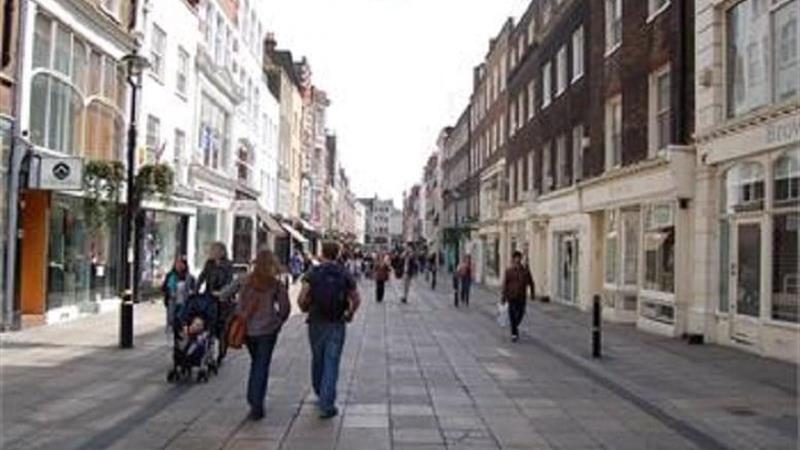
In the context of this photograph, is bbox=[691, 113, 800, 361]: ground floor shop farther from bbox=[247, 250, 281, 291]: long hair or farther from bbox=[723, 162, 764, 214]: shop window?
bbox=[247, 250, 281, 291]: long hair

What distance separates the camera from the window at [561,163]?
33.8m

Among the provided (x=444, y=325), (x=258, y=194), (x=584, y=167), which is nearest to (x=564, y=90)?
(x=584, y=167)

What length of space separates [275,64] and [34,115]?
45.3 meters

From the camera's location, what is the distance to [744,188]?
1848 centimetres

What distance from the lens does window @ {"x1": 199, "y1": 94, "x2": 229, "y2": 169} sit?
1454 inches

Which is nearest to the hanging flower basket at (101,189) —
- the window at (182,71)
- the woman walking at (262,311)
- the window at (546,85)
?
the window at (182,71)

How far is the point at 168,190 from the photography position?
2662cm

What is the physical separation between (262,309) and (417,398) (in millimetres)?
2301

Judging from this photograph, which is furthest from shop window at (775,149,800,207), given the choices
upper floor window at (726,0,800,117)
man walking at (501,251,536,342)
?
man walking at (501,251,536,342)

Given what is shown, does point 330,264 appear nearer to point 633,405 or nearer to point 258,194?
point 633,405

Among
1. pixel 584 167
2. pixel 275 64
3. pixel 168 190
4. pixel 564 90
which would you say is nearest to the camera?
pixel 168 190

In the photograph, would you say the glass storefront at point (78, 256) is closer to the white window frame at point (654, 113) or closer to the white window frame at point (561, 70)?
the white window frame at point (654, 113)

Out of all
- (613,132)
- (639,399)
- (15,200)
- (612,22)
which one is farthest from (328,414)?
(612,22)

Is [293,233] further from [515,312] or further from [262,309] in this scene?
[262,309]
